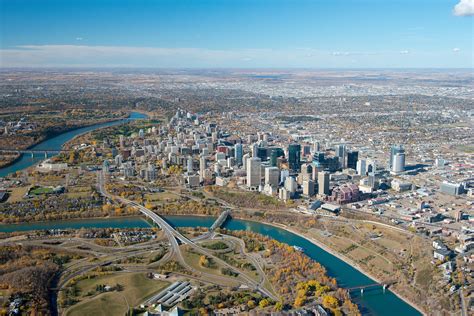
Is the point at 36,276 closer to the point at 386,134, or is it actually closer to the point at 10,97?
the point at 386,134

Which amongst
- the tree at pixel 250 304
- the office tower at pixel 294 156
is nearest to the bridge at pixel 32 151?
the office tower at pixel 294 156

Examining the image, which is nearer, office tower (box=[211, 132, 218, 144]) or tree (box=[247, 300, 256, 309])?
tree (box=[247, 300, 256, 309])

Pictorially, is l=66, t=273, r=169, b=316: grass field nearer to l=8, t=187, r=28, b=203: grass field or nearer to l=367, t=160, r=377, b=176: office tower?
l=8, t=187, r=28, b=203: grass field

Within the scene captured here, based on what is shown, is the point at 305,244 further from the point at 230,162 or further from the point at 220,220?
the point at 230,162

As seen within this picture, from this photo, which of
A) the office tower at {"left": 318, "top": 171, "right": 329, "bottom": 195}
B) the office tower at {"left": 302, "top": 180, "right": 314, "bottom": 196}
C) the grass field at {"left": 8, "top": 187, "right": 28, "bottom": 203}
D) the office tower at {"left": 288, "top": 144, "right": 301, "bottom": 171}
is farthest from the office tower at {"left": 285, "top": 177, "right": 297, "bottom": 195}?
the grass field at {"left": 8, "top": 187, "right": 28, "bottom": 203}

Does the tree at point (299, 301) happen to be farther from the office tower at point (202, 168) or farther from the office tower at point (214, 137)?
the office tower at point (214, 137)
